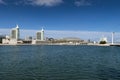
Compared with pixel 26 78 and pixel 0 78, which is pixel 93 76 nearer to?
pixel 26 78

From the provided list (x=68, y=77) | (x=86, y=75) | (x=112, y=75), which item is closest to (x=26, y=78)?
(x=68, y=77)

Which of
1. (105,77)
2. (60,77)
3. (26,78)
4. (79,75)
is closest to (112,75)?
(105,77)

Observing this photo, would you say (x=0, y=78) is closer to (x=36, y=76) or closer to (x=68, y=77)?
(x=36, y=76)

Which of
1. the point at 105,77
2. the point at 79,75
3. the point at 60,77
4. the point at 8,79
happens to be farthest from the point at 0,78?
the point at 105,77

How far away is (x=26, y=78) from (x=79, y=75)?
25.8 ft

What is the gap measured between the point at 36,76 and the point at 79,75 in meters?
6.30

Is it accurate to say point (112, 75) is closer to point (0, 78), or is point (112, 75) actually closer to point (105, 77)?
point (105, 77)

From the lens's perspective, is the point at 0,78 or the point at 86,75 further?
the point at 86,75

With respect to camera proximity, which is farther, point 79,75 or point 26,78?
point 79,75

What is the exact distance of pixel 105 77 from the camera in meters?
34.2

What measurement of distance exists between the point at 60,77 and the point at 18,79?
5.85 meters

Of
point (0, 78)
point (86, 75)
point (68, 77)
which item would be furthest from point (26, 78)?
point (86, 75)

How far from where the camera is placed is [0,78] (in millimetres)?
33125

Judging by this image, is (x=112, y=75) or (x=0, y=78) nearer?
(x=0, y=78)
